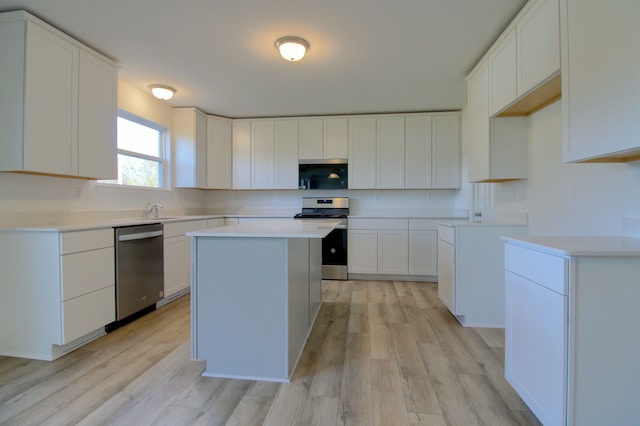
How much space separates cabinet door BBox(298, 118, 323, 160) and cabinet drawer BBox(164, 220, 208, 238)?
1.79 meters

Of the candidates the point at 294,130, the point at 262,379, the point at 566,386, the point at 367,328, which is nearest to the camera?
the point at 566,386

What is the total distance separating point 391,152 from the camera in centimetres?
432

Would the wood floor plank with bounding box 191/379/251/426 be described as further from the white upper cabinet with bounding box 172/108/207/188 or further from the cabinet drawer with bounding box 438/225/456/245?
the white upper cabinet with bounding box 172/108/207/188

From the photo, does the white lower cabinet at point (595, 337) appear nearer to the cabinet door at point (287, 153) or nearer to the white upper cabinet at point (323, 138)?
the white upper cabinet at point (323, 138)

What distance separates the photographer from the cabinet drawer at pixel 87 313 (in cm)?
209

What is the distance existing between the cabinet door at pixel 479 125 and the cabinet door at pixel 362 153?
5.08 feet

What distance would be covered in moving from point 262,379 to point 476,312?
1.98 meters

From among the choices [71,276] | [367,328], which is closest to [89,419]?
[71,276]

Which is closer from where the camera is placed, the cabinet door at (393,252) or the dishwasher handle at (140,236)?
the dishwasher handle at (140,236)

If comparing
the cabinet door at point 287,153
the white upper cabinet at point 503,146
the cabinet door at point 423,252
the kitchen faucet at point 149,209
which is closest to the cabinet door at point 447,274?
the white upper cabinet at point 503,146

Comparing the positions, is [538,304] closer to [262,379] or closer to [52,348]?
[262,379]

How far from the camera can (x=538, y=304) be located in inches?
54.2

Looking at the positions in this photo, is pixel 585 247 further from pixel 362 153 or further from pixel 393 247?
pixel 362 153

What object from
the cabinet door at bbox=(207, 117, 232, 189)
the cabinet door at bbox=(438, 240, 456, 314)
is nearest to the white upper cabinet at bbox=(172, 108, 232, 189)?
the cabinet door at bbox=(207, 117, 232, 189)
